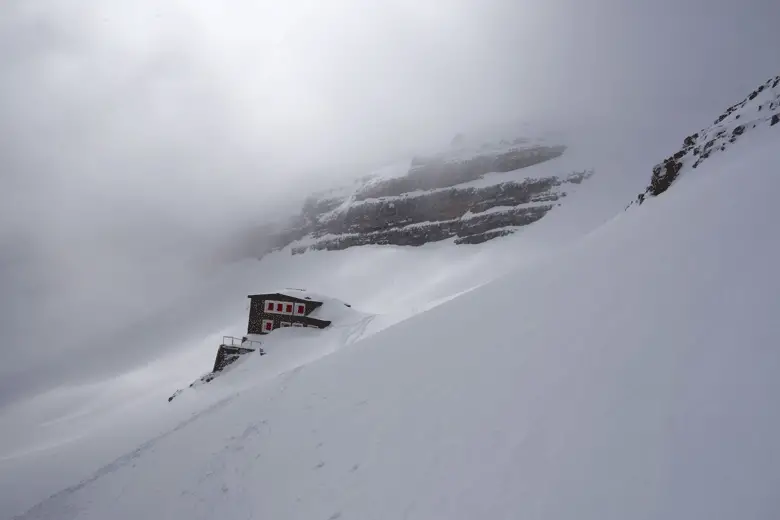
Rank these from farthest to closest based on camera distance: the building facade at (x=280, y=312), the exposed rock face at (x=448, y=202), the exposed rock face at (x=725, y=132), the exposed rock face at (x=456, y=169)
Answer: the exposed rock face at (x=456, y=169) < the exposed rock face at (x=448, y=202) < the building facade at (x=280, y=312) < the exposed rock face at (x=725, y=132)

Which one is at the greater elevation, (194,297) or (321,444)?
(194,297)

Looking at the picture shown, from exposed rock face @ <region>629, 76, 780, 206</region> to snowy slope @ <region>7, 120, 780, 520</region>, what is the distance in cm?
802

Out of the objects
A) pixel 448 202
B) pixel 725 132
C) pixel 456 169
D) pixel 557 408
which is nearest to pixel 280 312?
pixel 725 132

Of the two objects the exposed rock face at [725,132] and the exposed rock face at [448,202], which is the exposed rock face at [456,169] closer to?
the exposed rock face at [448,202]

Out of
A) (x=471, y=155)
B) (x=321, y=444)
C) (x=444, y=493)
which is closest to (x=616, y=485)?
(x=444, y=493)

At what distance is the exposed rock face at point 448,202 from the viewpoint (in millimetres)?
106312

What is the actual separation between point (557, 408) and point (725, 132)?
1831 cm

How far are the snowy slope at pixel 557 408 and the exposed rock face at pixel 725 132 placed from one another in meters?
8.02

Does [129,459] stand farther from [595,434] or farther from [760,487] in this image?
[760,487]

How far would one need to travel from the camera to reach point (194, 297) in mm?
130250

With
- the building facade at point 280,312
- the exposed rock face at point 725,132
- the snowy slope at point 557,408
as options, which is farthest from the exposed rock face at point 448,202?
the snowy slope at point 557,408

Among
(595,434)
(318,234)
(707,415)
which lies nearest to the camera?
(707,415)

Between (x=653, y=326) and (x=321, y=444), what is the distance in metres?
7.45

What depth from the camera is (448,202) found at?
119m
